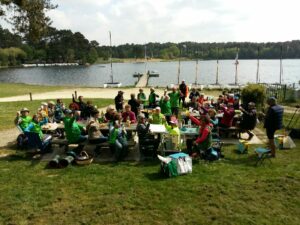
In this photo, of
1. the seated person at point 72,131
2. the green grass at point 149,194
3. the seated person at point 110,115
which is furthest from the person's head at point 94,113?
the green grass at point 149,194

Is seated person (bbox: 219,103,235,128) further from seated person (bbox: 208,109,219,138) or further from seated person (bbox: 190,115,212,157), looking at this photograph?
seated person (bbox: 190,115,212,157)

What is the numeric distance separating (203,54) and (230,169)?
625 feet

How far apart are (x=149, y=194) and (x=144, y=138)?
321cm

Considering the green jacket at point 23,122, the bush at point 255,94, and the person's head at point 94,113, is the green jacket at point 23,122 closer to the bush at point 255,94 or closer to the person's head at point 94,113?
the person's head at point 94,113

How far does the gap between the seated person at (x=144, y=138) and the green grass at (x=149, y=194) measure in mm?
677

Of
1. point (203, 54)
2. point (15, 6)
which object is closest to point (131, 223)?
point (15, 6)

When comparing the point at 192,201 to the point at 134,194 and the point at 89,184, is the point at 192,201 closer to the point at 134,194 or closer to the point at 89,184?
the point at 134,194

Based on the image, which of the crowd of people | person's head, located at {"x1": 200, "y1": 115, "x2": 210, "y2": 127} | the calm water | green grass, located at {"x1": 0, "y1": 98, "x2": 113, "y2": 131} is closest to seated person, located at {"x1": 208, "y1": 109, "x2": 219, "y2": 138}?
the crowd of people

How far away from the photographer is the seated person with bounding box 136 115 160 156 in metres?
10.5

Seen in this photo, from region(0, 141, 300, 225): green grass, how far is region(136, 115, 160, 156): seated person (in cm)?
68

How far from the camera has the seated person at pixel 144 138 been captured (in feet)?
34.5

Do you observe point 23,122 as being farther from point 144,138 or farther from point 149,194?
point 149,194

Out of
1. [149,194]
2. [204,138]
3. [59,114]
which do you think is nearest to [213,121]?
[204,138]

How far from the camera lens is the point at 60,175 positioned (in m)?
9.20
